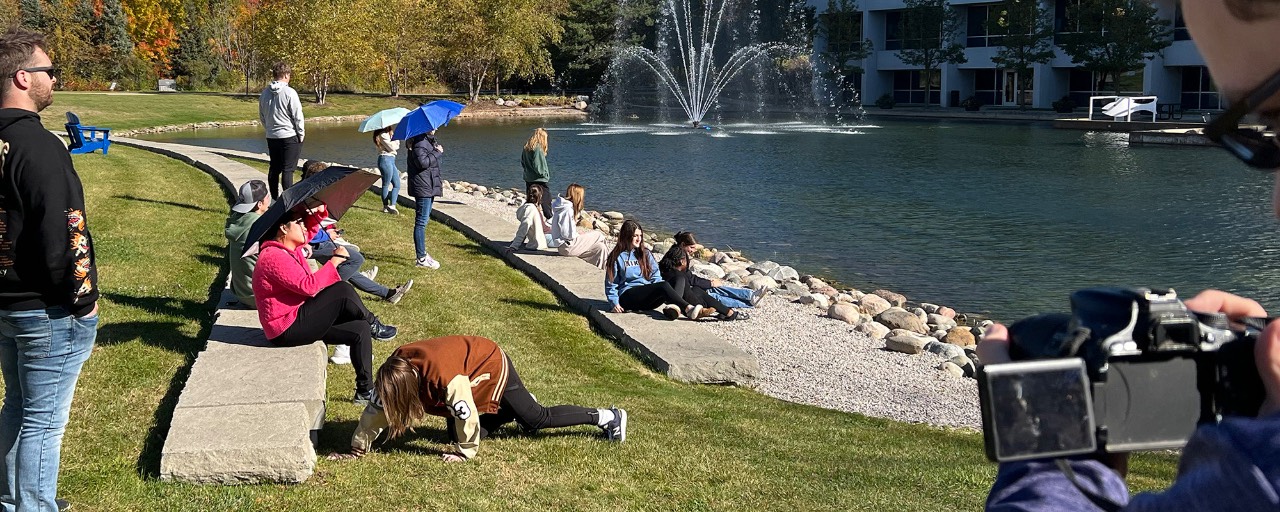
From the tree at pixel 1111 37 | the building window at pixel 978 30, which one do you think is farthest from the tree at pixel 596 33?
the tree at pixel 1111 37

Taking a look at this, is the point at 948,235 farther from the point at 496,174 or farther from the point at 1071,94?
the point at 1071,94

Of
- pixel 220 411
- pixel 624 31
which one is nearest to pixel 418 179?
pixel 220 411

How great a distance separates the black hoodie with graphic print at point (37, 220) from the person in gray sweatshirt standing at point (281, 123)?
374 inches

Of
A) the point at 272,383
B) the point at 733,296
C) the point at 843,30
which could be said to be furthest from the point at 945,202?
the point at 843,30

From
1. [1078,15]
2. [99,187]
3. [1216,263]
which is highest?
[1078,15]

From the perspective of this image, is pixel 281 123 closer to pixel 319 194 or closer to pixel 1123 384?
pixel 319 194

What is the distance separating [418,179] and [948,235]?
32.2 feet

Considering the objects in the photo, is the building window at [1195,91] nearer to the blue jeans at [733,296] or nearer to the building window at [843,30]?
the building window at [843,30]

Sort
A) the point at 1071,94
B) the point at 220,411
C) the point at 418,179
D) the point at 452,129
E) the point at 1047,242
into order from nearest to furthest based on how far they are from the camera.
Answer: the point at 220,411
the point at 418,179
the point at 1047,242
the point at 452,129
the point at 1071,94

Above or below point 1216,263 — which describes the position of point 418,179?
above

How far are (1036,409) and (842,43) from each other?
69348 mm

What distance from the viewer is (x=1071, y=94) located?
194 ft

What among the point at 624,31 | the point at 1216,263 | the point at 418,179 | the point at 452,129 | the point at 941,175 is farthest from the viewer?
the point at 624,31

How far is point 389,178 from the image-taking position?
17141 mm
